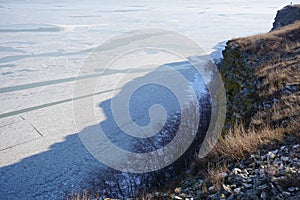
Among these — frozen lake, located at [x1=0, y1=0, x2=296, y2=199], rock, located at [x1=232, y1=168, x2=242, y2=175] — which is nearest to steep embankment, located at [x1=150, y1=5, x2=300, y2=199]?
rock, located at [x1=232, y1=168, x2=242, y2=175]

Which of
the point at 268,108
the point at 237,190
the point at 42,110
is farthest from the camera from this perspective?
the point at 42,110

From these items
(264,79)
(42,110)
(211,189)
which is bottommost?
(42,110)

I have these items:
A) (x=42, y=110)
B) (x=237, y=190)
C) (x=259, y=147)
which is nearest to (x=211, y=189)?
(x=237, y=190)

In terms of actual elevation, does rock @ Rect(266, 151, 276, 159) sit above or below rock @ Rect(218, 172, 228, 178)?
above

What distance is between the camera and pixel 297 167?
11.0ft

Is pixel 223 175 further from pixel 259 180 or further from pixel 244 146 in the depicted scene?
pixel 244 146

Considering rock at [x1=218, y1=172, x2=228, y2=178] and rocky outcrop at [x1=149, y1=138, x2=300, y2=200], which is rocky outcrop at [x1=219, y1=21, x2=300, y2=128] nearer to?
rocky outcrop at [x1=149, y1=138, x2=300, y2=200]

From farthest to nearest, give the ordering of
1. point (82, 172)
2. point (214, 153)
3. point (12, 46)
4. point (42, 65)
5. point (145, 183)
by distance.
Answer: point (12, 46) → point (42, 65) → point (82, 172) → point (145, 183) → point (214, 153)

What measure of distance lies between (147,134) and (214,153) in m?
6.56

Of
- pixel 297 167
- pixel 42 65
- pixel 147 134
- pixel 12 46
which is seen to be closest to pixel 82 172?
pixel 147 134

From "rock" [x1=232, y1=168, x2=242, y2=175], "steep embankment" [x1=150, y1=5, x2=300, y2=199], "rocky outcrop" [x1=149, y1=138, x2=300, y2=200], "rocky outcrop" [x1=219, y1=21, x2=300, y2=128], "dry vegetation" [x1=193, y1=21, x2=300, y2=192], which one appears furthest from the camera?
"rocky outcrop" [x1=219, y1=21, x2=300, y2=128]

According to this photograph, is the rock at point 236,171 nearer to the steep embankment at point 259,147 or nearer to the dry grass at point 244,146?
the steep embankment at point 259,147

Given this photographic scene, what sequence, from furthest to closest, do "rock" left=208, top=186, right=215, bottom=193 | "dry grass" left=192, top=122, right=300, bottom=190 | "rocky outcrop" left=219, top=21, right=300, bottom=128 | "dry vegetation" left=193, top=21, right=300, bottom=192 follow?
"rocky outcrop" left=219, top=21, right=300, bottom=128
"dry vegetation" left=193, top=21, right=300, bottom=192
"dry grass" left=192, top=122, right=300, bottom=190
"rock" left=208, top=186, right=215, bottom=193

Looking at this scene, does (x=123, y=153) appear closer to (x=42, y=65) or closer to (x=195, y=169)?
(x=195, y=169)
